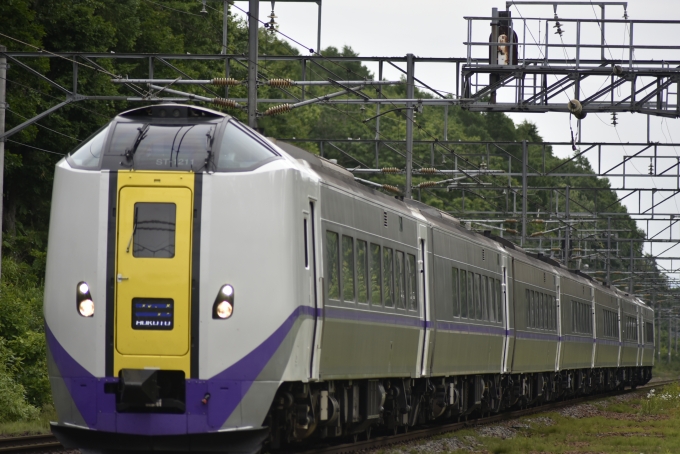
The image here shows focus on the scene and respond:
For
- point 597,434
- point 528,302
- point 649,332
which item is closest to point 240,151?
point 597,434

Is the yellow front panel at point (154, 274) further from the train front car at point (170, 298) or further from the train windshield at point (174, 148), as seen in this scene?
the train windshield at point (174, 148)

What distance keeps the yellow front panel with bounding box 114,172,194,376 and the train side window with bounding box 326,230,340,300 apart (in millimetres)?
2203

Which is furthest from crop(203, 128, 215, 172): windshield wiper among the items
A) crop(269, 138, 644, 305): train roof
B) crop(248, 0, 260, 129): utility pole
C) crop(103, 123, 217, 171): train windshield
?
crop(248, 0, 260, 129): utility pole

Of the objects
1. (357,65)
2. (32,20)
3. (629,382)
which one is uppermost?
(357,65)

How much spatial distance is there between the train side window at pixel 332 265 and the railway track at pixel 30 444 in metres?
3.66

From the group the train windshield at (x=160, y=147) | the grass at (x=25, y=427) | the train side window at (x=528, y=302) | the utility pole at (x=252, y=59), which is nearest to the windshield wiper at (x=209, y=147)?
the train windshield at (x=160, y=147)

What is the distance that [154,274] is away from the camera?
10984 millimetres

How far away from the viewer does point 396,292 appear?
625 inches

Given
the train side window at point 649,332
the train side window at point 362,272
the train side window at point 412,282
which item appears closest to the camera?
the train side window at point 362,272

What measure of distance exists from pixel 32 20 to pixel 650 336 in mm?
32959

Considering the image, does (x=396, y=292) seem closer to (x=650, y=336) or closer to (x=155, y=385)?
(x=155, y=385)

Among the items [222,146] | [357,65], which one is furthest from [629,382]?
[357,65]

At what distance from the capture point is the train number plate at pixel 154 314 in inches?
431

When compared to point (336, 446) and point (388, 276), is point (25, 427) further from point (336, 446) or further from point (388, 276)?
point (388, 276)
